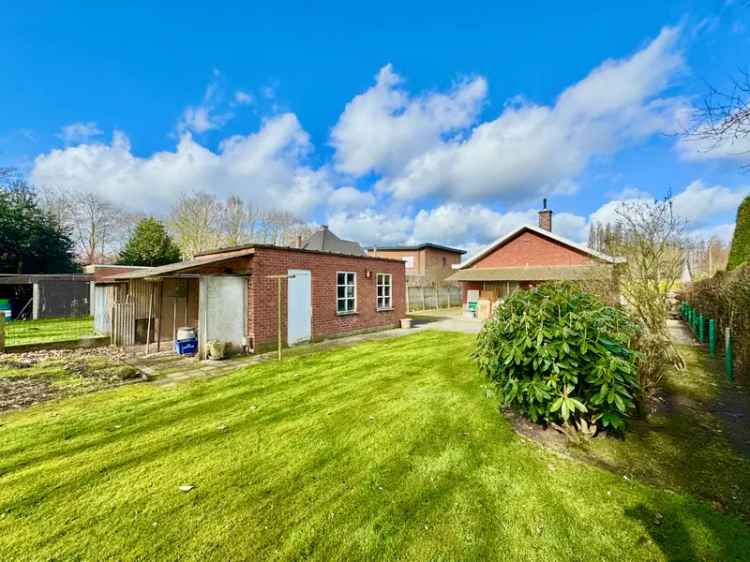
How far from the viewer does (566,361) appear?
11.3 ft

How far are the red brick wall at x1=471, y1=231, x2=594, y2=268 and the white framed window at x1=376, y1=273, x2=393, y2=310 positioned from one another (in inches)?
370

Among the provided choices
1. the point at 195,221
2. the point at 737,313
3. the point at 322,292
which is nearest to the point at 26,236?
the point at 195,221

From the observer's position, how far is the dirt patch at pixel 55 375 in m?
5.59

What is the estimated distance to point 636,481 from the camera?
118 inches

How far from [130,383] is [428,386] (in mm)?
5920

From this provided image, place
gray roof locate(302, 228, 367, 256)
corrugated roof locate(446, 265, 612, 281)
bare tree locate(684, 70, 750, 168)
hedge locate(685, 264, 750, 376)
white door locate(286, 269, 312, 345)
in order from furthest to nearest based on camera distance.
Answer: gray roof locate(302, 228, 367, 256)
corrugated roof locate(446, 265, 612, 281)
white door locate(286, 269, 312, 345)
hedge locate(685, 264, 750, 376)
bare tree locate(684, 70, 750, 168)

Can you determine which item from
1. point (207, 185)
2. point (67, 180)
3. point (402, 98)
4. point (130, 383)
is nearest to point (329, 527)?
point (130, 383)

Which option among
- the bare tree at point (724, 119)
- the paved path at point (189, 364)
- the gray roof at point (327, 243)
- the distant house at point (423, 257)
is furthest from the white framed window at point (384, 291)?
the distant house at point (423, 257)

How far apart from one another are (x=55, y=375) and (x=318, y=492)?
756 centimetres

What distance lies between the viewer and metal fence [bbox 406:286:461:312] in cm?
2252

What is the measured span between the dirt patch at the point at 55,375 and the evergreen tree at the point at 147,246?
14731 mm

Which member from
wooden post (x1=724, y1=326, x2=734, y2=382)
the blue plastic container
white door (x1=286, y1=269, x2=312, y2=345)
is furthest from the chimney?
the blue plastic container

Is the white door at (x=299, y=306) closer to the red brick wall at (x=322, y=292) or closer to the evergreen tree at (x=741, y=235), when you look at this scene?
the red brick wall at (x=322, y=292)

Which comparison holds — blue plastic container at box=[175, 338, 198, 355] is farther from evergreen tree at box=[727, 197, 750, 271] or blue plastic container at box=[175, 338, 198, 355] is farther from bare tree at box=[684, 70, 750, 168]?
evergreen tree at box=[727, 197, 750, 271]
